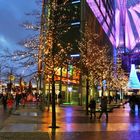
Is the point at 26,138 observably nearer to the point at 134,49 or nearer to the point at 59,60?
the point at 59,60

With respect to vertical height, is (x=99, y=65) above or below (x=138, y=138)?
above

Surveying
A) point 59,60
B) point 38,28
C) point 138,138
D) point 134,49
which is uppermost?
point 134,49

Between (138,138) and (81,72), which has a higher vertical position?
(81,72)

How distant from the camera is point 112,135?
72.0ft

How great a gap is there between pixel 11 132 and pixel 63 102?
5820cm

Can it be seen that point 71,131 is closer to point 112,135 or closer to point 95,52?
point 112,135

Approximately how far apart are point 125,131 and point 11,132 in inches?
221

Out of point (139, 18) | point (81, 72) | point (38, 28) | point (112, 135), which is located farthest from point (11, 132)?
point (139, 18)

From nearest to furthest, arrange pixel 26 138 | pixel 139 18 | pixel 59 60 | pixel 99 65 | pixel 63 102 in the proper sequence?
pixel 26 138, pixel 59 60, pixel 99 65, pixel 63 102, pixel 139 18

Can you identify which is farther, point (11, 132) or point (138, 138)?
point (11, 132)

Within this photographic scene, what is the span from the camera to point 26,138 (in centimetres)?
2020

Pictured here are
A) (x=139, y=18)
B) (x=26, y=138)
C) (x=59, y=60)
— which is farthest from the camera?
(x=139, y=18)

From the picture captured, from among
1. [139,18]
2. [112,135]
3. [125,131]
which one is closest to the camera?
[112,135]

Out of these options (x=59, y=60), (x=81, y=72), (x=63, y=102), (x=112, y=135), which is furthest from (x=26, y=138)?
(x=63, y=102)
